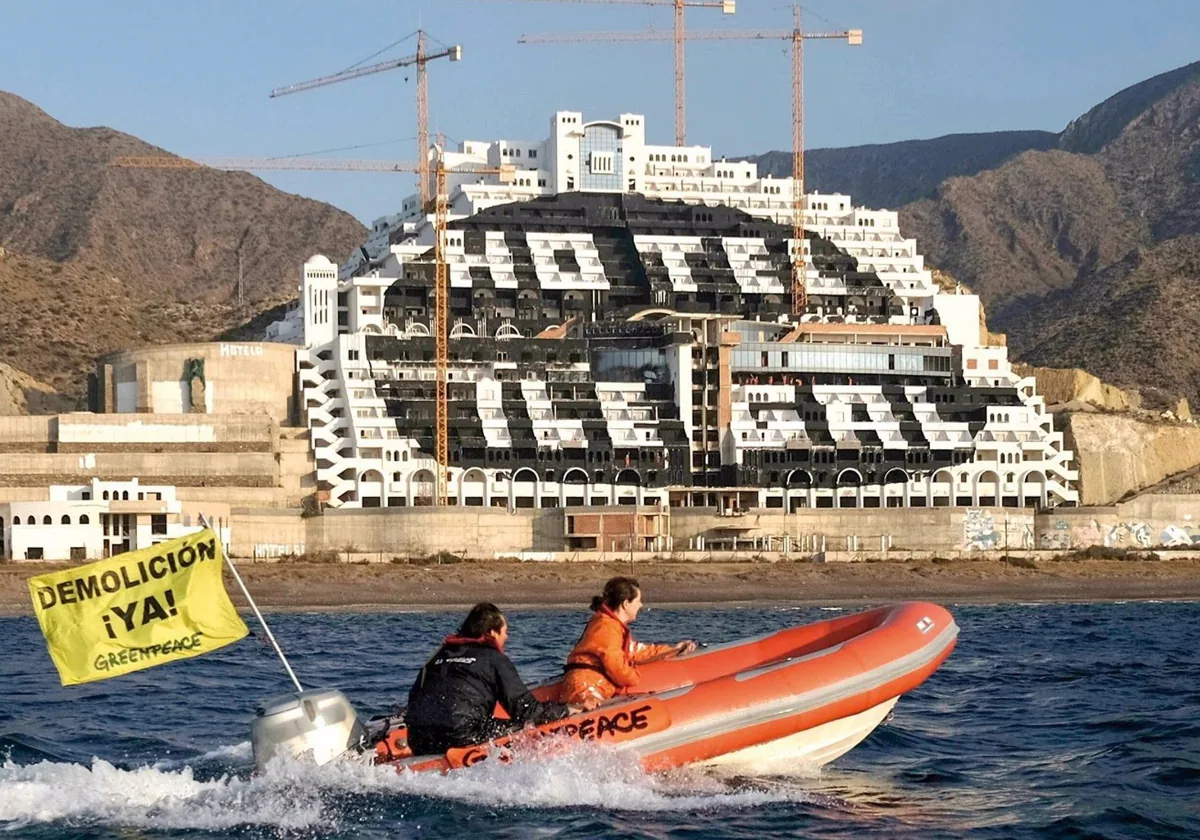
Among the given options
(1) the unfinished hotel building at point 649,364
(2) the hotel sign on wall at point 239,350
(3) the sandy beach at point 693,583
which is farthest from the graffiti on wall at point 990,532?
(2) the hotel sign on wall at point 239,350

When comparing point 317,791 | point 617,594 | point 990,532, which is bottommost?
point 990,532

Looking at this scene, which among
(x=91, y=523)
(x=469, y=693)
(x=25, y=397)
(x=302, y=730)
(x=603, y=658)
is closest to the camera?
(x=469, y=693)

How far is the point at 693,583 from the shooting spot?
7662 cm

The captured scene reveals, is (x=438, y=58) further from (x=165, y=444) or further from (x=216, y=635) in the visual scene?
(x=216, y=635)

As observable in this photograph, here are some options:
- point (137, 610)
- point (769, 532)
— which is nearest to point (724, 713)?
point (137, 610)

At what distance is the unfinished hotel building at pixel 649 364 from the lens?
95.9 metres

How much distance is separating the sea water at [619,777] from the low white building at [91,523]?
43971 millimetres

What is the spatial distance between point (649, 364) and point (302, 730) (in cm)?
8319

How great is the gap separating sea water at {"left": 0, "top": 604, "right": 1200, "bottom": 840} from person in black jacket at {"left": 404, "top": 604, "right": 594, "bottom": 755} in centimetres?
44

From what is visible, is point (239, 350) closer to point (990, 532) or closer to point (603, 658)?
point (990, 532)

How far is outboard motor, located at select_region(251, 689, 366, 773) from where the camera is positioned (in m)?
20.8

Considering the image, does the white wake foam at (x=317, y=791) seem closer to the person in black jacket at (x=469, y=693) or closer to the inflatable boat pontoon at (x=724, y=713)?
the inflatable boat pontoon at (x=724, y=713)

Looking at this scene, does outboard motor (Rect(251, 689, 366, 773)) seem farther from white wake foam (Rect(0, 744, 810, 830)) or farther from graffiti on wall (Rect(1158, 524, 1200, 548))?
graffiti on wall (Rect(1158, 524, 1200, 548))

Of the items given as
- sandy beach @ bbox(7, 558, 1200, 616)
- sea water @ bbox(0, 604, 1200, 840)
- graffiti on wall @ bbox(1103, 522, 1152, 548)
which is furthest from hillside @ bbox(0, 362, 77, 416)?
sea water @ bbox(0, 604, 1200, 840)
